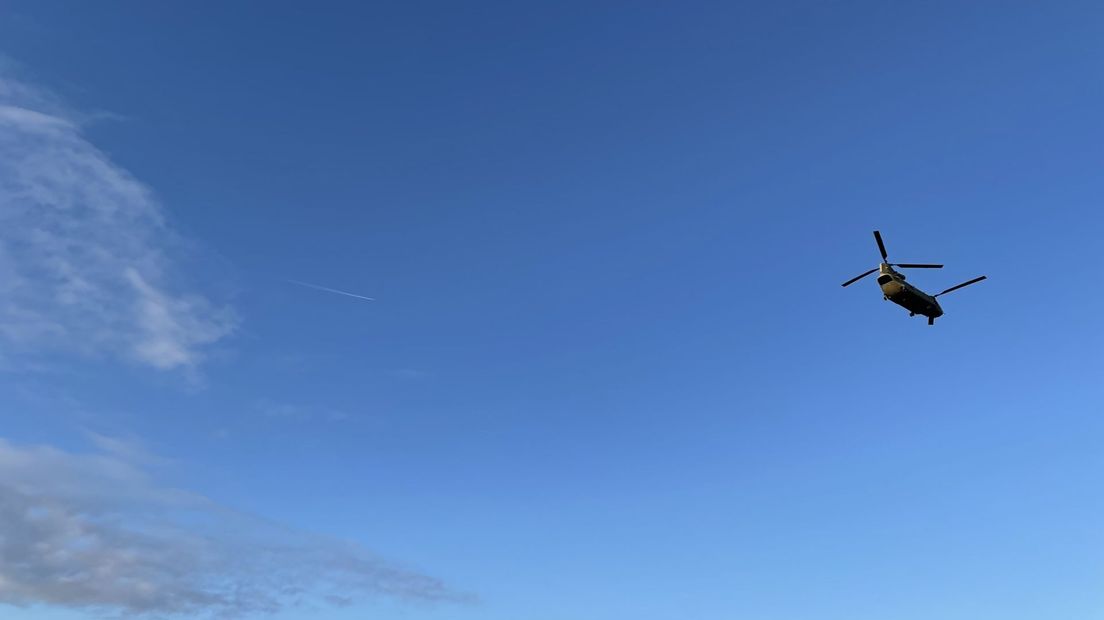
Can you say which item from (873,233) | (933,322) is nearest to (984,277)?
(933,322)

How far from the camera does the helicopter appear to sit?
105125 mm

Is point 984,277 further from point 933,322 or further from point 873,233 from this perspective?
point 873,233

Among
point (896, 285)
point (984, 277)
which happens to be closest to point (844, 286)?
point (896, 285)

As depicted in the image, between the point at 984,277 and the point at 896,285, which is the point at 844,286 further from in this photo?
the point at 984,277

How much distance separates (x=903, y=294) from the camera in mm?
105375

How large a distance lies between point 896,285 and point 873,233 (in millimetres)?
8052

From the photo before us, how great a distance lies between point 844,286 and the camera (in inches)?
4348

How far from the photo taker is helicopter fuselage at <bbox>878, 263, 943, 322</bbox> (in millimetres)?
105125

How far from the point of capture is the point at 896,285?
104812 mm

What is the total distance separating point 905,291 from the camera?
105 metres

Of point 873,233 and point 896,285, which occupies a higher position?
point 873,233

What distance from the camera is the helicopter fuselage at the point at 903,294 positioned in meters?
105

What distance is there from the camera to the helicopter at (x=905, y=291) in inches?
4139

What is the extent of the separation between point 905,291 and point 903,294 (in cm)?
49
